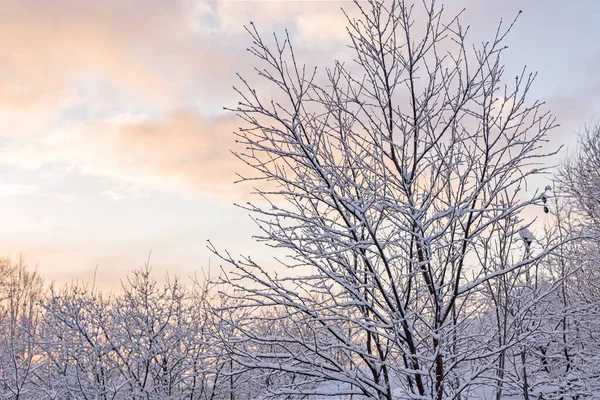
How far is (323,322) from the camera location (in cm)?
469

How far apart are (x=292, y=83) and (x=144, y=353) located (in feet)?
30.5

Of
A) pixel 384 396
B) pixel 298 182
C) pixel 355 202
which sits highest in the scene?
pixel 298 182

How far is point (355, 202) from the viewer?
446 centimetres

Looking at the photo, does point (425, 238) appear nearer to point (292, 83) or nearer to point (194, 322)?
point (292, 83)

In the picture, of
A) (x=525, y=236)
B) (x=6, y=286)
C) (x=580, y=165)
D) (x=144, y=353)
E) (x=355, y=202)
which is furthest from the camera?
(x=6, y=286)

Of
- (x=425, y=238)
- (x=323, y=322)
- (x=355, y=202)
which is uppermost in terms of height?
(x=355, y=202)

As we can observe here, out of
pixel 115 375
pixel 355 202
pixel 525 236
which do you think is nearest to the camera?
pixel 355 202

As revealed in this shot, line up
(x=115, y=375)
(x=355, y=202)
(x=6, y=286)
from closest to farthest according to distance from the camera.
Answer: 1. (x=355, y=202)
2. (x=115, y=375)
3. (x=6, y=286)

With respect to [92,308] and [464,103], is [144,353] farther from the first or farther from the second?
[464,103]

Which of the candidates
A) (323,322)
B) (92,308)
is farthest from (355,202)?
(92,308)

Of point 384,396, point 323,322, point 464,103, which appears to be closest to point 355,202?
point 323,322

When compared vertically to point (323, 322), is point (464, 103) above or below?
above

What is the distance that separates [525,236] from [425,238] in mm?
2031

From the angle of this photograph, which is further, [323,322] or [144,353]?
[144,353]
